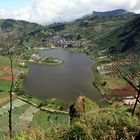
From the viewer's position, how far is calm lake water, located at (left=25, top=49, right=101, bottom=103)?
47.2 m

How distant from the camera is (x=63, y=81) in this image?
55.8 meters

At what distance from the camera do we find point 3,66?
70.5m

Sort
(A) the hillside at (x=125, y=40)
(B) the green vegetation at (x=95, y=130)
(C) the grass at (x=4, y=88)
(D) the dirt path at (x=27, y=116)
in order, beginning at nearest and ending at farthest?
1. (B) the green vegetation at (x=95, y=130)
2. (D) the dirt path at (x=27, y=116)
3. (C) the grass at (x=4, y=88)
4. (A) the hillside at (x=125, y=40)

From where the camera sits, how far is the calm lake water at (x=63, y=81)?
47.2m

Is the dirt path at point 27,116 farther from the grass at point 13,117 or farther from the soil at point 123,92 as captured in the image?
the soil at point 123,92

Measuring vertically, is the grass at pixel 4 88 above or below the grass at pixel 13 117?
below

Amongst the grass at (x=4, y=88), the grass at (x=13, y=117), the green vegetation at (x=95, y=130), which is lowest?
the grass at (x=4, y=88)

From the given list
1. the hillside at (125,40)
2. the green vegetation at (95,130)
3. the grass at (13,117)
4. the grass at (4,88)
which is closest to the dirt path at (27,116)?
the grass at (13,117)

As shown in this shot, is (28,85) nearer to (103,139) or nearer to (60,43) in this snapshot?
(103,139)

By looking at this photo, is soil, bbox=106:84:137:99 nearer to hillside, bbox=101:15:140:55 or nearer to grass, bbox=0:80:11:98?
grass, bbox=0:80:11:98

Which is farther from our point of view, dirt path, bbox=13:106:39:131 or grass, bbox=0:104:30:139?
dirt path, bbox=13:106:39:131

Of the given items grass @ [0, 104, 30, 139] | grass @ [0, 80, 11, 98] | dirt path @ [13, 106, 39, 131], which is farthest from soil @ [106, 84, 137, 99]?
grass @ [0, 80, 11, 98]

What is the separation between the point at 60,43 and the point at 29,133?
116483 millimetres

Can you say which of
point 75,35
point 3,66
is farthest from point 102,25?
point 3,66
